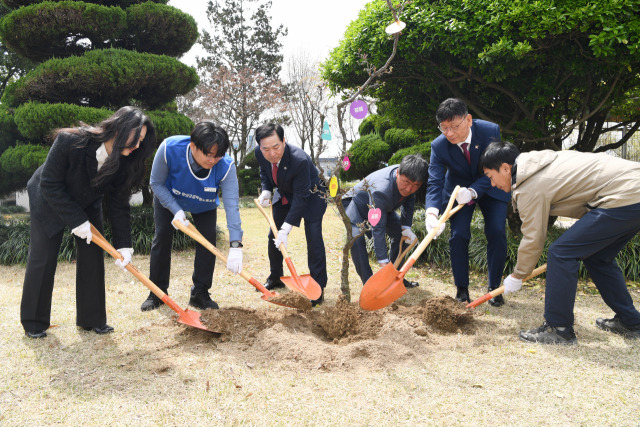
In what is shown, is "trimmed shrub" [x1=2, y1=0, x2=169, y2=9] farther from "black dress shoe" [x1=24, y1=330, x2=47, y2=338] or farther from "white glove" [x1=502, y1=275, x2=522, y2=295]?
"white glove" [x1=502, y1=275, x2=522, y2=295]

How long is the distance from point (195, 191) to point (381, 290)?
167cm

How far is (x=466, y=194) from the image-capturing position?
363 cm

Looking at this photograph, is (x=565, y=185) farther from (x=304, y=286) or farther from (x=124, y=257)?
(x=124, y=257)

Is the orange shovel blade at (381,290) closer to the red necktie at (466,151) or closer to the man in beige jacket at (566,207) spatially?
the man in beige jacket at (566,207)

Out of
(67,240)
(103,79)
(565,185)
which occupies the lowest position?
(67,240)

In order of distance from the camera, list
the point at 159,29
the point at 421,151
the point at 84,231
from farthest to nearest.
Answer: the point at 421,151 → the point at 159,29 → the point at 84,231

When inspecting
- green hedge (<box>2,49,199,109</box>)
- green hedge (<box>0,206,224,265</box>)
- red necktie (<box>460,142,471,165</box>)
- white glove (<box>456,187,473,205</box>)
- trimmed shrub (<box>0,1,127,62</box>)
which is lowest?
green hedge (<box>0,206,224,265</box>)

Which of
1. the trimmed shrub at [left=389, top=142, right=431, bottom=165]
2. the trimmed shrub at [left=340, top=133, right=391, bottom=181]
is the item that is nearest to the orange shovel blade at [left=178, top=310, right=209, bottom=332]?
the trimmed shrub at [left=389, top=142, right=431, bottom=165]

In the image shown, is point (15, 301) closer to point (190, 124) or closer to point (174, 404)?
point (174, 404)

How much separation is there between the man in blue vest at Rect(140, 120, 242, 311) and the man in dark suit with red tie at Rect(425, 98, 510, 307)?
167cm

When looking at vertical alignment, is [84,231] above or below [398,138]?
below

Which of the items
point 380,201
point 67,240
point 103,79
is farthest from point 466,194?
point 103,79

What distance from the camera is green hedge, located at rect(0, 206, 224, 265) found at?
238 inches

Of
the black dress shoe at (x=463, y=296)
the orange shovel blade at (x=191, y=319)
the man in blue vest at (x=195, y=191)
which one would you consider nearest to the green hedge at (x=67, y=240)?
the man in blue vest at (x=195, y=191)
